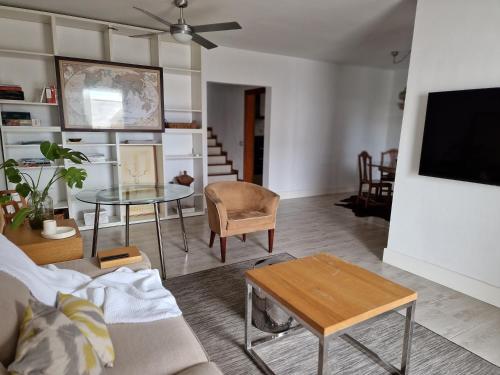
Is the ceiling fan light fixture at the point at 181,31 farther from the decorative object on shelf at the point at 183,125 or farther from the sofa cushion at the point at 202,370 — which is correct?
the sofa cushion at the point at 202,370

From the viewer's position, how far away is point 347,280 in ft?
5.83

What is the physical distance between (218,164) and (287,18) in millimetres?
3570

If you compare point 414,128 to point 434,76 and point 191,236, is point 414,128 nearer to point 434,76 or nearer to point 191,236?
point 434,76

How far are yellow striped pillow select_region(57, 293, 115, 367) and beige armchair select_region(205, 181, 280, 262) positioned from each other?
1.81 m

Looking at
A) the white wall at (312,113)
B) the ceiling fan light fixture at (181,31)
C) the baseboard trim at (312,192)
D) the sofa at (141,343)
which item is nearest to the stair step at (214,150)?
the white wall at (312,113)

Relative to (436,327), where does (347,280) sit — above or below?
above

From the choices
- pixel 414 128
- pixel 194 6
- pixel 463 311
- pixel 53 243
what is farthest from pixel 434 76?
pixel 53 243

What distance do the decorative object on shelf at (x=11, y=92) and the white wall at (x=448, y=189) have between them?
13.4ft

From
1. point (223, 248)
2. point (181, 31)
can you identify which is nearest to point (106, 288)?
point (223, 248)

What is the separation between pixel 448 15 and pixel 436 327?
8.01ft

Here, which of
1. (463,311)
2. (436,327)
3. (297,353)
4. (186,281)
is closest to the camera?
(297,353)

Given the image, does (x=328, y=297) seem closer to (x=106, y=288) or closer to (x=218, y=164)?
(x=106, y=288)

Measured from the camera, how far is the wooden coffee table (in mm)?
1406

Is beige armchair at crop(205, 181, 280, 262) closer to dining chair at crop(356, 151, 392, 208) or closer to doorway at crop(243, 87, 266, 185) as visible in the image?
dining chair at crop(356, 151, 392, 208)
